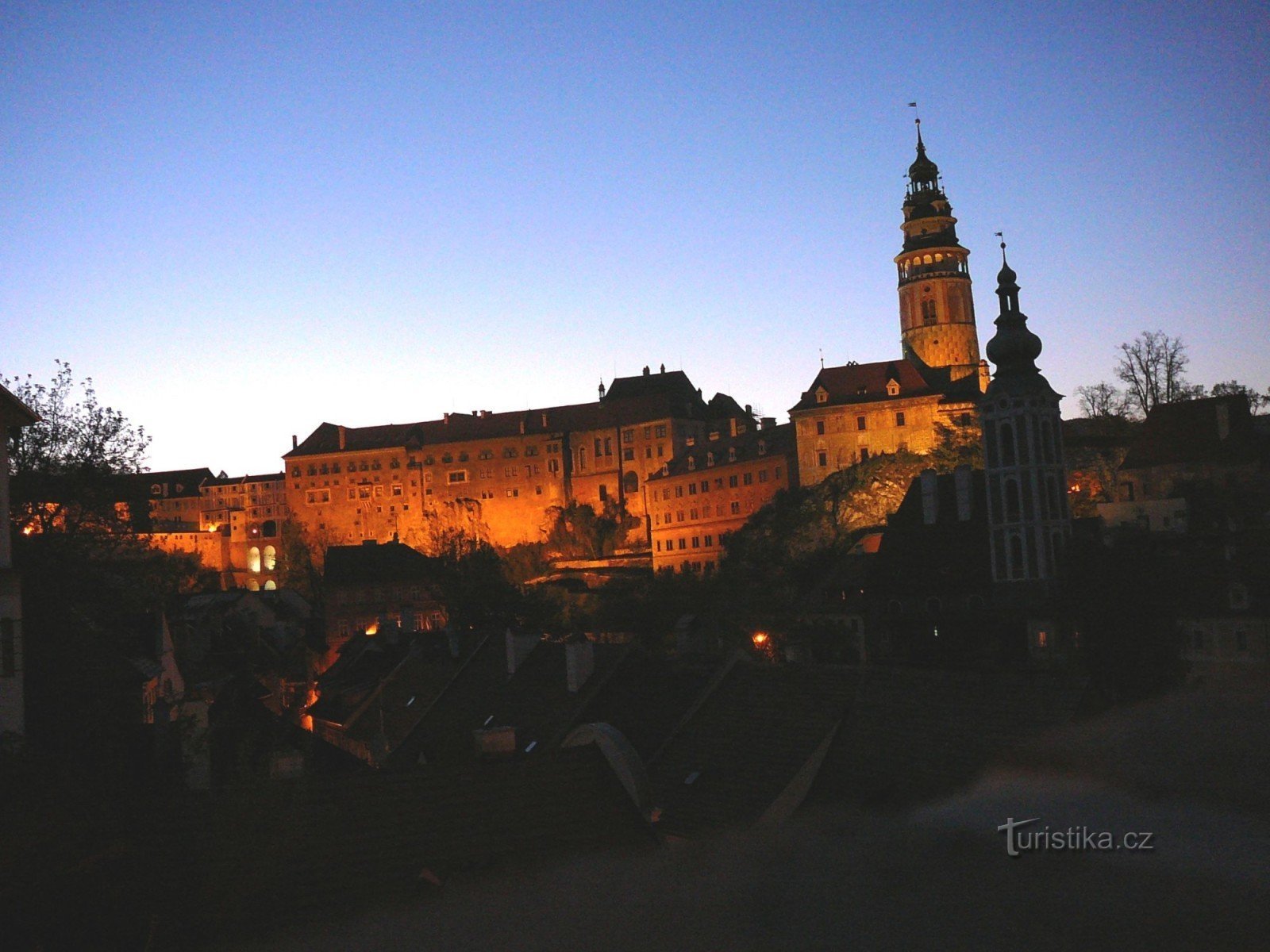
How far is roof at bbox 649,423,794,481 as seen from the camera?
98.4 meters

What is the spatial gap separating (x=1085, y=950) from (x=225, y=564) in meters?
147

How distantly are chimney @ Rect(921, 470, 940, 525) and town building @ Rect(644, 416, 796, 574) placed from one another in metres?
28.2

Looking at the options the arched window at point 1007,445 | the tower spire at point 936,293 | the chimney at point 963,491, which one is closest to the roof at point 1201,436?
the arched window at point 1007,445

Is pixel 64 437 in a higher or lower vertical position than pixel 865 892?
higher

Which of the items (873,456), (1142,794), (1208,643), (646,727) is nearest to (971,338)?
(873,456)

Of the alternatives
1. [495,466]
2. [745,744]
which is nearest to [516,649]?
[745,744]

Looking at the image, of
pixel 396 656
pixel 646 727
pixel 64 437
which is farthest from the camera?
pixel 396 656

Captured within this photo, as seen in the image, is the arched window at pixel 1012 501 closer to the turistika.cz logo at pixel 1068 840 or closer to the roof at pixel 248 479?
the turistika.cz logo at pixel 1068 840

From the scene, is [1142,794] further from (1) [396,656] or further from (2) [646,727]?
(1) [396,656]

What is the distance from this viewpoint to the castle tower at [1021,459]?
6122 centimetres

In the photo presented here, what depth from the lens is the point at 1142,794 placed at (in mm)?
14719

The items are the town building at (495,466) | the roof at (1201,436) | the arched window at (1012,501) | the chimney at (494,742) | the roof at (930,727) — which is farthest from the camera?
the town building at (495,466)

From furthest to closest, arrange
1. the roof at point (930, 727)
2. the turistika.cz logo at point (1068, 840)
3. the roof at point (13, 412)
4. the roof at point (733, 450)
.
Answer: the roof at point (733, 450)
the roof at point (13, 412)
the roof at point (930, 727)
the turistika.cz logo at point (1068, 840)

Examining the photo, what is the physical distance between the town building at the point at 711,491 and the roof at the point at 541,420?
1153 centimetres
